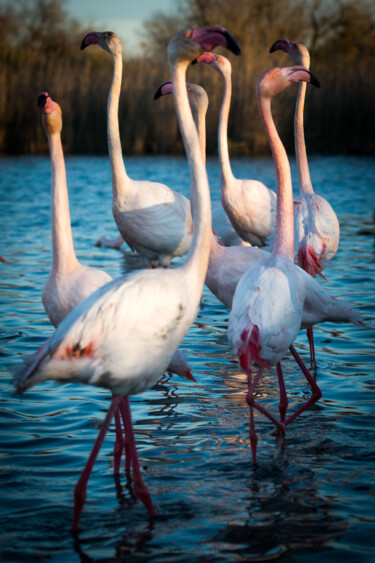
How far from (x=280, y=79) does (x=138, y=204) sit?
2343 mm

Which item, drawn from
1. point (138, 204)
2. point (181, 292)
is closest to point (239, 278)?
point (138, 204)

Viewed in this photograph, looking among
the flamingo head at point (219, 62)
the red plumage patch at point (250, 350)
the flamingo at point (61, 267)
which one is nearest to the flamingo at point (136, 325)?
the red plumage patch at point (250, 350)

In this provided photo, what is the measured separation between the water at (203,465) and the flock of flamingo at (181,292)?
6.6 inches

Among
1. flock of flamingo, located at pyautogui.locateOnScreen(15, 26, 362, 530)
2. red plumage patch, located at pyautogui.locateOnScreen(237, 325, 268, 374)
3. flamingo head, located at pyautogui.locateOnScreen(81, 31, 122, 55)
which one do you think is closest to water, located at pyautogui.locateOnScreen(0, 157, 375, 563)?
flock of flamingo, located at pyautogui.locateOnScreen(15, 26, 362, 530)

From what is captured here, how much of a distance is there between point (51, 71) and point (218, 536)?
2177 centimetres

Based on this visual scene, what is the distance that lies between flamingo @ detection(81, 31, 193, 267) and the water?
885 millimetres

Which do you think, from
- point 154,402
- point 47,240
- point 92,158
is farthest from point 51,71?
point 154,402

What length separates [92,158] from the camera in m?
22.8

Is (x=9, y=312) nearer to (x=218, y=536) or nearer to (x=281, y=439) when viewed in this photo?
(x=281, y=439)

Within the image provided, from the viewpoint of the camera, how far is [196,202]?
3.53 meters

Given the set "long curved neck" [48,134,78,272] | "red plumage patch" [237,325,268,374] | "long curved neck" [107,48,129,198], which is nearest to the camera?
"red plumage patch" [237,325,268,374]

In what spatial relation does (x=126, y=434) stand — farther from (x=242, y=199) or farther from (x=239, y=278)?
(x=242, y=199)

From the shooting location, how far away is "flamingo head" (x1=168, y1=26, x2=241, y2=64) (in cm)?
329

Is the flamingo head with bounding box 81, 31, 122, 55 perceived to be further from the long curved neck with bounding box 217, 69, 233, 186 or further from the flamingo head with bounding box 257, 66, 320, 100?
the flamingo head with bounding box 257, 66, 320, 100
